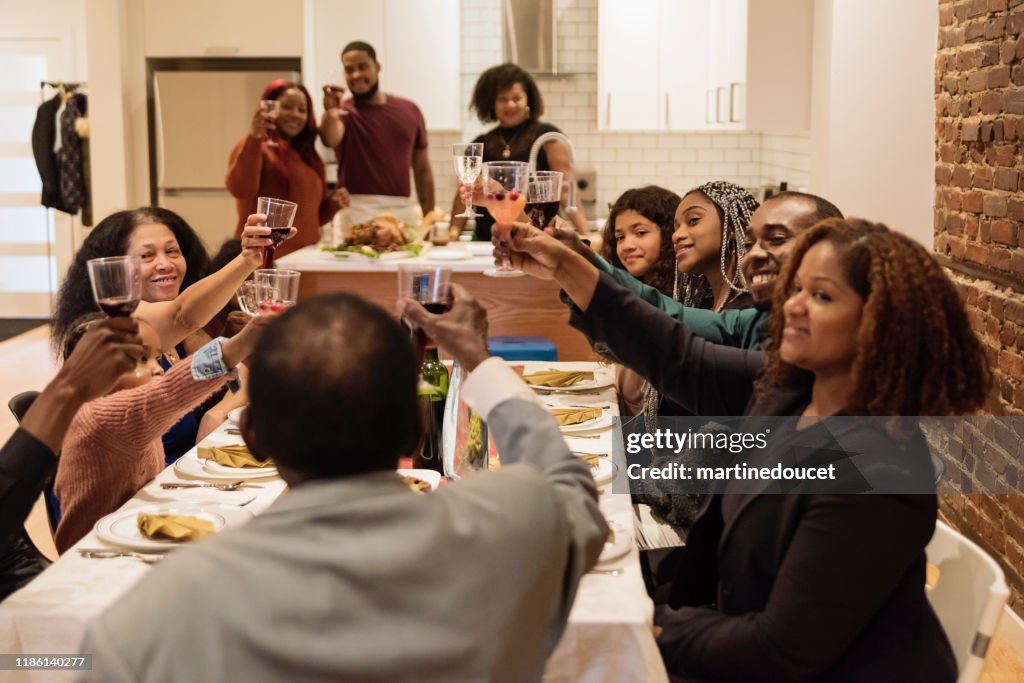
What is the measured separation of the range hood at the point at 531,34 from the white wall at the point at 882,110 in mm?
2872

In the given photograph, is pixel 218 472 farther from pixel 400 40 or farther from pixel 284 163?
pixel 400 40

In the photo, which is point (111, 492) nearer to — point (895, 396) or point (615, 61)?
point (895, 396)

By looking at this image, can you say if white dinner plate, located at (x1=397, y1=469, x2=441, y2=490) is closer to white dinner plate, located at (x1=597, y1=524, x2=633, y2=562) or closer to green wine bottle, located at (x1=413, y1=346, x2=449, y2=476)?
green wine bottle, located at (x1=413, y1=346, x2=449, y2=476)

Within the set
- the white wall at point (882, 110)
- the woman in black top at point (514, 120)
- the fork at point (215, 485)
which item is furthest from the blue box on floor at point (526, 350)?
the fork at point (215, 485)

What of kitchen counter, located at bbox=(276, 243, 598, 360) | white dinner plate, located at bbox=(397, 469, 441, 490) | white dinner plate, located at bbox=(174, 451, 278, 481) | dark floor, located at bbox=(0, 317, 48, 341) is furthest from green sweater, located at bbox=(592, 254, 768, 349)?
dark floor, located at bbox=(0, 317, 48, 341)

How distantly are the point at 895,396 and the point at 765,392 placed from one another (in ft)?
1.20

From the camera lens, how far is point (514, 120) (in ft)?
18.1

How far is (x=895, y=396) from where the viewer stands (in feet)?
5.33

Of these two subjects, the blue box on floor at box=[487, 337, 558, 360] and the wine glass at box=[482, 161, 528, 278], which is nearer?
the wine glass at box=[482, 161, 528, 278]

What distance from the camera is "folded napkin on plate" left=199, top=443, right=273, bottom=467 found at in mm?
2361

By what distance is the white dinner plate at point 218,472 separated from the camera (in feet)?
7.51

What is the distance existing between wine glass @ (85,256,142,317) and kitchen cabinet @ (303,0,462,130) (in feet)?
16.8

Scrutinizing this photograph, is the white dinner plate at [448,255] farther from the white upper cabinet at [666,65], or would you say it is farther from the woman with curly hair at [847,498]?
the woman with curly hair at [847,498]

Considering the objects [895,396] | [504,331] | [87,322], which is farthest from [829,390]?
[504,331]
